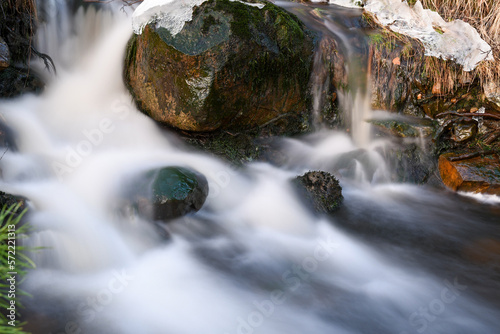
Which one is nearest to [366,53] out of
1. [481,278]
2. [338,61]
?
[338,61]

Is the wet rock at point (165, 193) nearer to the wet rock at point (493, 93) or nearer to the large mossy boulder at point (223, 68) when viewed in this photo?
the large mossy boulder at point (223, 68)

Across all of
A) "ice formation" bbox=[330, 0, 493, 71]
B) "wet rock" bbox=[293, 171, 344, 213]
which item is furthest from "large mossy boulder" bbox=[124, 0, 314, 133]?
"ice formation" bbox=[330, 0, 493, 71]

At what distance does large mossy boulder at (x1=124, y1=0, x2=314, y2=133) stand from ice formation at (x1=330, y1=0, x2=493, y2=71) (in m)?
1.82

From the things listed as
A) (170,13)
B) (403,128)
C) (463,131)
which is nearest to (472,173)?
(463,131)

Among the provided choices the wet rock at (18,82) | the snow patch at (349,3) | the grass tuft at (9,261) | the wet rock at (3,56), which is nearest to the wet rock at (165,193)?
the grass tuft at (9,261)

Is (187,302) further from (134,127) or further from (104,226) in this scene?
(134,127)

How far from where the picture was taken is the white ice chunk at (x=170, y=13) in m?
4.25

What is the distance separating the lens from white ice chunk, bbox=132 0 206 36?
425 cm

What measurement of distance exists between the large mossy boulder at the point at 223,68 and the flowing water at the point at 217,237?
0.45 m

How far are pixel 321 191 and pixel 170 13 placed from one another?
2.67m

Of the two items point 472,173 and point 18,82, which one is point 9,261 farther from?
point 472,173

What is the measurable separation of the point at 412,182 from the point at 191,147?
120 inches

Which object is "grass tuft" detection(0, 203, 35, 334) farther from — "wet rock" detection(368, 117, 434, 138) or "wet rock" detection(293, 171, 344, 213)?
"wet rock" detection(368, 117, 434, 138)

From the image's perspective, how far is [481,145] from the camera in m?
5.38
